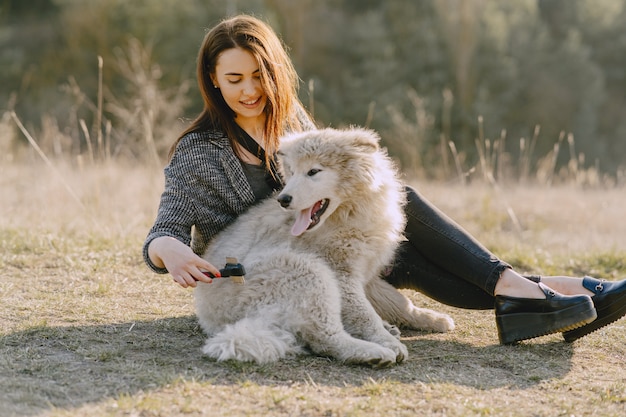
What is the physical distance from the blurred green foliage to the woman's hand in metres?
15.5

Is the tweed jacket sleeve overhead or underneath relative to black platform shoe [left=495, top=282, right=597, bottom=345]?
overhead

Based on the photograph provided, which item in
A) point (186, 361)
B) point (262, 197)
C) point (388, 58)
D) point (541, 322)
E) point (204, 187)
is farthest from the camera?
point (388, 58)

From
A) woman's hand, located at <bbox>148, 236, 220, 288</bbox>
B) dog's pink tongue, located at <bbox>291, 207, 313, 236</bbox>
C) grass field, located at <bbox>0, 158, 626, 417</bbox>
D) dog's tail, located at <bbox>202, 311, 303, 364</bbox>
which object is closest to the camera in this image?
grass field, located at <bbox>0, 158, 626, 417</bbox>

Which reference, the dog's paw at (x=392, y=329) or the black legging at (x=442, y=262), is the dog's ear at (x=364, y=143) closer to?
the black legging at (x=442, y=262)

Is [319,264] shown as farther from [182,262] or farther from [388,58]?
[388,58]

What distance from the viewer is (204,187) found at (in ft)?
11.2

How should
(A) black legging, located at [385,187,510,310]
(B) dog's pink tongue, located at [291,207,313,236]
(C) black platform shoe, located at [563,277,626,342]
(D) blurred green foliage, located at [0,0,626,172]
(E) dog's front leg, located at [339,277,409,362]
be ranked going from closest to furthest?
(E) dog's front leg, located at [339,277,409,362] < (B) dog's pink tongue, located at [291,207,313,236] < (C) black platform shoe, located at [563,277,626,342] < (A) black legging, located at [385,187,510,310] < (D) blurred green foliage, located at [0,0,626,172]

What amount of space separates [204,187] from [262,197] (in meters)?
0.36

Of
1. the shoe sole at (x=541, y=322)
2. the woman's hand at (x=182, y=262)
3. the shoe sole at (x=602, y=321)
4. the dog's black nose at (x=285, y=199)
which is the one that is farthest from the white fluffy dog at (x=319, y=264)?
the shoe sole at (x=602, y=321)

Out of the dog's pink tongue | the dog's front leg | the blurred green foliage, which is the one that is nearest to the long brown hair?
the dog's pink tongue

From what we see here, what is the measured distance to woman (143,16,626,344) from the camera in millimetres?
3193

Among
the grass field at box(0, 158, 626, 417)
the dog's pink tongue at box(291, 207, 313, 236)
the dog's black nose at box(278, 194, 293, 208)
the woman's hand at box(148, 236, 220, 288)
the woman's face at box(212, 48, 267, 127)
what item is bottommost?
the grass field at box(0, 158, 626, 417)

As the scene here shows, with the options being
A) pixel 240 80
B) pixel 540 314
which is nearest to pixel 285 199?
pixel 240 80

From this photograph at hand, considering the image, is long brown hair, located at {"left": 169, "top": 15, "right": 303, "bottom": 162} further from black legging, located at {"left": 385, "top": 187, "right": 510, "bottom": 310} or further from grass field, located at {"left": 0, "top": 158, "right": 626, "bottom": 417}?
grass field, located at {"left": 0, "top": 158, "right": 626, "bottom": 417}
